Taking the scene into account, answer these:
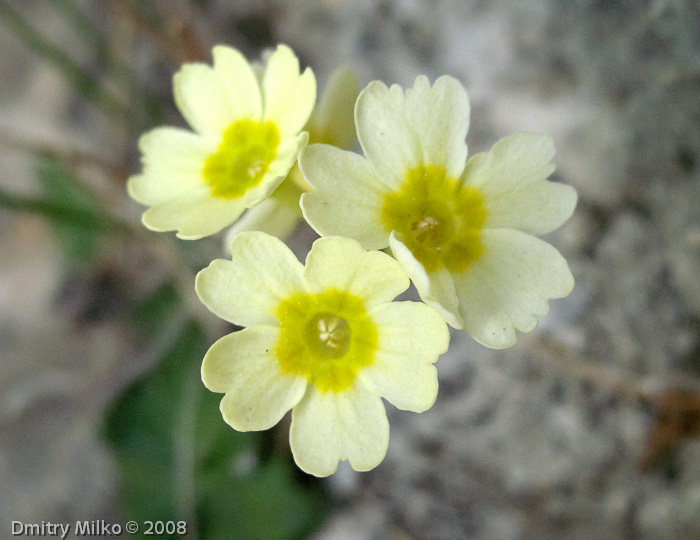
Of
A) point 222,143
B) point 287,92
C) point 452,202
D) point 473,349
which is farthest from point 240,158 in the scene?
point 473,349

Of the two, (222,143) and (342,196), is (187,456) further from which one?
(342,196)

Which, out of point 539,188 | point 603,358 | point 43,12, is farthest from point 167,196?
point 43,12

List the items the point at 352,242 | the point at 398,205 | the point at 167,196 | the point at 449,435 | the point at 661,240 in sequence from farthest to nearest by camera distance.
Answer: the point at 449,435 → the point at 661,240 → the point at 167,196 → the point at 398,205 → the point at 352,242

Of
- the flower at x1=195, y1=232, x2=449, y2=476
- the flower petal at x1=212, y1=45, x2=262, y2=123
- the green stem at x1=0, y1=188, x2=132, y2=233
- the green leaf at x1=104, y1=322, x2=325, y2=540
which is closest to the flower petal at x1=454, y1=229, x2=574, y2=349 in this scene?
the flower at x1=195, y1=232, x2=449, y2=476

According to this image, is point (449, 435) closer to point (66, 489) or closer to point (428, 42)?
point (428, 42)

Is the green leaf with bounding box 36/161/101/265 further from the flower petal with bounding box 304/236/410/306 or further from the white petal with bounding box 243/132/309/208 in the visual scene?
the flower petal with bounding box 304/236/410/306

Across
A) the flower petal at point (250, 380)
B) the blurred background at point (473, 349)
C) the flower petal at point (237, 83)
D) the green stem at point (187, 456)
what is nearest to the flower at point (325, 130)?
the flower petal at point (237, 83)

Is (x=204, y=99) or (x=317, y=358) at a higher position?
(x=204, y=99)
